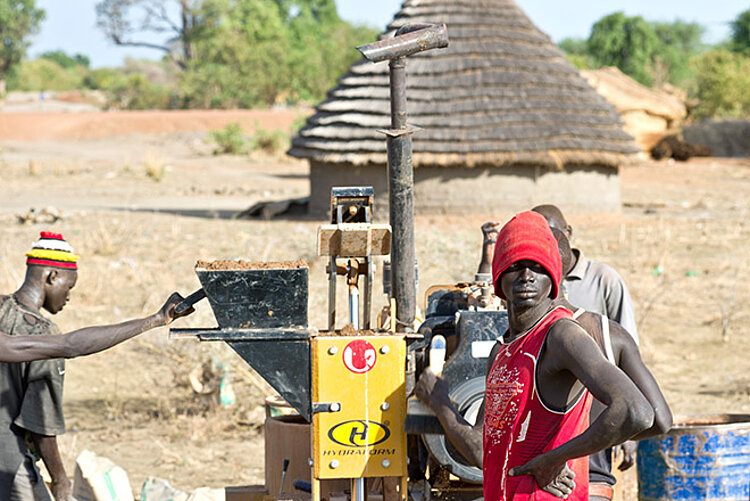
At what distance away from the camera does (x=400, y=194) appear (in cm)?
324

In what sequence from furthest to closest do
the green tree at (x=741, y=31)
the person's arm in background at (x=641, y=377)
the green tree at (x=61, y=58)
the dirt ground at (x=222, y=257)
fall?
1. the green tree at (x=61, y=58)
2. the green tree at (x=741, y=31)
3. the dirt ground at (x=222, y=257)
4. the person's arm in background at (x=641, y=377)

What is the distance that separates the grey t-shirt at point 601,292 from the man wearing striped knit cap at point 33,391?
1.94 metres

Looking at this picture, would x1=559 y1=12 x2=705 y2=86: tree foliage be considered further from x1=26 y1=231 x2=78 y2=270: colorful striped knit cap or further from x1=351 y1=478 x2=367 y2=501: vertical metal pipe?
x1=351 y1=478 x2=367 y2=501: vertical metal pipe

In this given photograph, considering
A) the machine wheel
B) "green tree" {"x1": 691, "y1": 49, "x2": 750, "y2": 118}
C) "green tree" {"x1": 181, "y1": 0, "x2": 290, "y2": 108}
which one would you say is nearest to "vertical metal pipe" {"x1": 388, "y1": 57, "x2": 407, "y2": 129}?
the machine wheel

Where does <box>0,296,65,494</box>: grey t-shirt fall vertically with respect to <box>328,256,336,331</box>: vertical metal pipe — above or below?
below

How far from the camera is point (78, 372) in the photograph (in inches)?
314

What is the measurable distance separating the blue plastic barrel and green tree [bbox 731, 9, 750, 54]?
46.3m

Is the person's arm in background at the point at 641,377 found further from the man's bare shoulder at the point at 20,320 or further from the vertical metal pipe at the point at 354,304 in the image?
the man's bare shoulder at the point at 20,320

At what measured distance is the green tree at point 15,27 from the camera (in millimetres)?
52375

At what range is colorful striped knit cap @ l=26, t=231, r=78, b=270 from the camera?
3686 mm

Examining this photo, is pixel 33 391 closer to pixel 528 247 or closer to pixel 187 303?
A: pixel 187 303

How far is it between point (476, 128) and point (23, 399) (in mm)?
10248

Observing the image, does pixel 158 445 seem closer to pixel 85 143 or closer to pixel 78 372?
pixel 78 372

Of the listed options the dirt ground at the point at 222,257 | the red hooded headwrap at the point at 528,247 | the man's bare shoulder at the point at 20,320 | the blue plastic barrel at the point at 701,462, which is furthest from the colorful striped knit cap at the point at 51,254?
the blue plastic barrel at the point at 701,462
